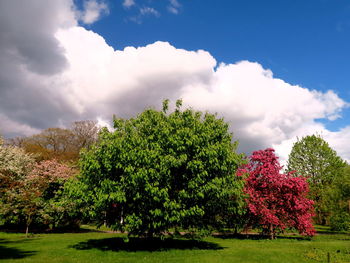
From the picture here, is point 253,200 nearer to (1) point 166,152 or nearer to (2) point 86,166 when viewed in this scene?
(1) point 166,152

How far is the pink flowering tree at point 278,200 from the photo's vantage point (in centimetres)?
2991

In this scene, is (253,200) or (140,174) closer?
(140,174)

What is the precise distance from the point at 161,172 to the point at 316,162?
50.5 m

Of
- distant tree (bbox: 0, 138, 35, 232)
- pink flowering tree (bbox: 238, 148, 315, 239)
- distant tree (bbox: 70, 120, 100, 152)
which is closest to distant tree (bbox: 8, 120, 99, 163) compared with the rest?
distant tree (bbox: 70, 120, 100, 152)

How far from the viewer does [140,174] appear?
53.5ft

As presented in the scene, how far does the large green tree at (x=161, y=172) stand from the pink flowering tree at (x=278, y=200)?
9.94m

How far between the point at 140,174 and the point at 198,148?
15.8 ft

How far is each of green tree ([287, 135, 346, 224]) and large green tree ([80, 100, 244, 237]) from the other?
134 ft

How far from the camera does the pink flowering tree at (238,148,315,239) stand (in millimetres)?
29906

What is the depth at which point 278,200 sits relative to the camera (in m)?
30.6

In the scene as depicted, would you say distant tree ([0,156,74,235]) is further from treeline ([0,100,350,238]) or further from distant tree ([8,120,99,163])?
distant tree ([8,120,99,163])

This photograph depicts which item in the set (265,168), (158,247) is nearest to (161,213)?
(158,247)

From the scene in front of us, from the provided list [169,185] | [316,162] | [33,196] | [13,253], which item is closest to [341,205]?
[316,162]

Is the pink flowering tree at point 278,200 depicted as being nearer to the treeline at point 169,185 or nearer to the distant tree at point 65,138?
the treeline at point 169,185
